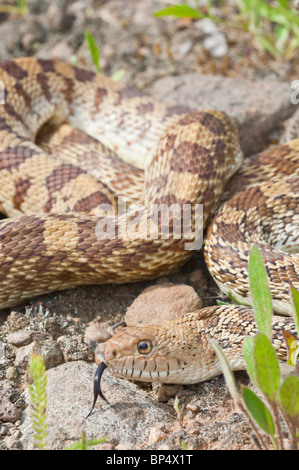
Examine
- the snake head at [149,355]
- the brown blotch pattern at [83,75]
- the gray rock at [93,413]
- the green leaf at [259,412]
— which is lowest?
the gray rock at [93,413]

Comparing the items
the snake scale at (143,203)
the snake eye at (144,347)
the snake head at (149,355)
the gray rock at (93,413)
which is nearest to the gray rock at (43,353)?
the gray rock at (93,413)

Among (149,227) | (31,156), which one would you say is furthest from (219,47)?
(149,227)

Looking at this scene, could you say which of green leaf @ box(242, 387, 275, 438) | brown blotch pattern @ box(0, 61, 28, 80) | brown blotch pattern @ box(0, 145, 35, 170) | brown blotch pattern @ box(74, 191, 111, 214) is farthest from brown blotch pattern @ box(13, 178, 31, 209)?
green leaf @ box(242, 387, 275, 438)

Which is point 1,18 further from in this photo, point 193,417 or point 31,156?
point 193,417

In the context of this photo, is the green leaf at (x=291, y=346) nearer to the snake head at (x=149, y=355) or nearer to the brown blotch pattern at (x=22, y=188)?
the snake head at (x=149, y=355)

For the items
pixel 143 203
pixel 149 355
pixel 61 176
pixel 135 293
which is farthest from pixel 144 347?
pixel 61 176

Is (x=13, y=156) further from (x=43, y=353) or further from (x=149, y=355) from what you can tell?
(x=149, y=355)
